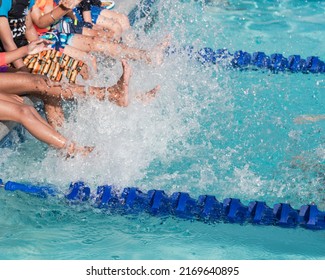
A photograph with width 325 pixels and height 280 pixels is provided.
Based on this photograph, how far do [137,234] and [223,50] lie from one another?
3.13 meters

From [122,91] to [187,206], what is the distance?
1069 mm

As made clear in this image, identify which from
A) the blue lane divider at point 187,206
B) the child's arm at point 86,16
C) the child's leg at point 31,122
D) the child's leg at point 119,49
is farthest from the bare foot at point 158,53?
the blue lane divider at point 187,206

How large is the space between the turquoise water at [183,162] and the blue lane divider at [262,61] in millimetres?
110

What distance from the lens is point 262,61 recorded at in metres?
6.42

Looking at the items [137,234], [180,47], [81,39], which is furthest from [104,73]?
[137,234]

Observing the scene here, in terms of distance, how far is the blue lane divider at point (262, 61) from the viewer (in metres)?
6.35

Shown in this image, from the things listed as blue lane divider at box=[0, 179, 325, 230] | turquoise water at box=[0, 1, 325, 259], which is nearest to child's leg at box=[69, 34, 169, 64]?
turquoise water at box=[0, 1, 325, 259]

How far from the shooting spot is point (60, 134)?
175 inches

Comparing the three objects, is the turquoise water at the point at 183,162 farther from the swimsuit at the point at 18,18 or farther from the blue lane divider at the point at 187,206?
the swimsuit at the point at 18,18

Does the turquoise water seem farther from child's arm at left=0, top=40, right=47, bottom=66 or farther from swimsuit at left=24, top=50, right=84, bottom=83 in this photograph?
child's arm at left=0, top=40, right=47, bottom=66

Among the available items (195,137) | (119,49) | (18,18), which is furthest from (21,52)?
(195,137)

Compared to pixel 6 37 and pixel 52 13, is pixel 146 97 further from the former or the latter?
pixel 6 37

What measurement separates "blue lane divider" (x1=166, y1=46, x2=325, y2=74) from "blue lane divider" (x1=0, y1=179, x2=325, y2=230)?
2587mm
